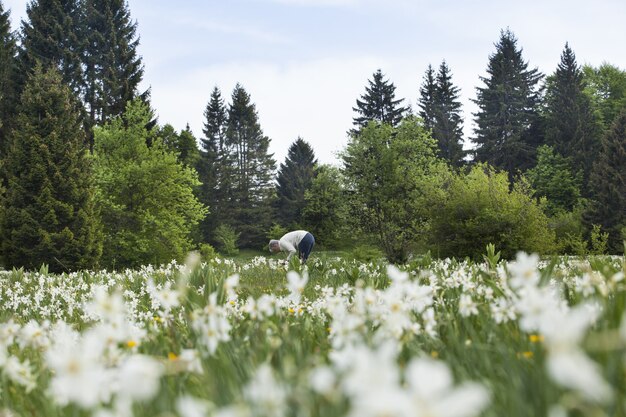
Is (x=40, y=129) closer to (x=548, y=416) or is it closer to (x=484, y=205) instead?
(x=484, y=205)

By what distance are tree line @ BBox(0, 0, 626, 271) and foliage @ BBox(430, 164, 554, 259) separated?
0.06 meters

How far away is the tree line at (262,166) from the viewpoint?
65.5ft

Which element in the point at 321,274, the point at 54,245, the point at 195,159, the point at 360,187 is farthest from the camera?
the point at 195,159

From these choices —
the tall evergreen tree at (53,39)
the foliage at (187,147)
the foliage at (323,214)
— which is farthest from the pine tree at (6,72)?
the foliage at (323,214)

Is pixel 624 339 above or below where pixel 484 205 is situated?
below

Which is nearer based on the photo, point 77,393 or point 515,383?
point 77,393

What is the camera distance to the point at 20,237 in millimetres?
19891

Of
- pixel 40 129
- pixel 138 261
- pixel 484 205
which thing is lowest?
pixel 138 261

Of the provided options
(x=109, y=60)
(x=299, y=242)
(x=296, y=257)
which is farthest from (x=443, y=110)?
(x=296, y=257)

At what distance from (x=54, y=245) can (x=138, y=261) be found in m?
5.89

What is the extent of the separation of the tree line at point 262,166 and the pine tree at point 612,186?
0.38ft

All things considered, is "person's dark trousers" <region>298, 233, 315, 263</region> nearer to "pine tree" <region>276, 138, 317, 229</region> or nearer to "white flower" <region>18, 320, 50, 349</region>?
"white flower" <region>18, 320, 50, 349</region>

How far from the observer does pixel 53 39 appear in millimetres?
34094

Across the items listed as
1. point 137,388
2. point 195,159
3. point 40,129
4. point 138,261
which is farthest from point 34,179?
point 195,159
